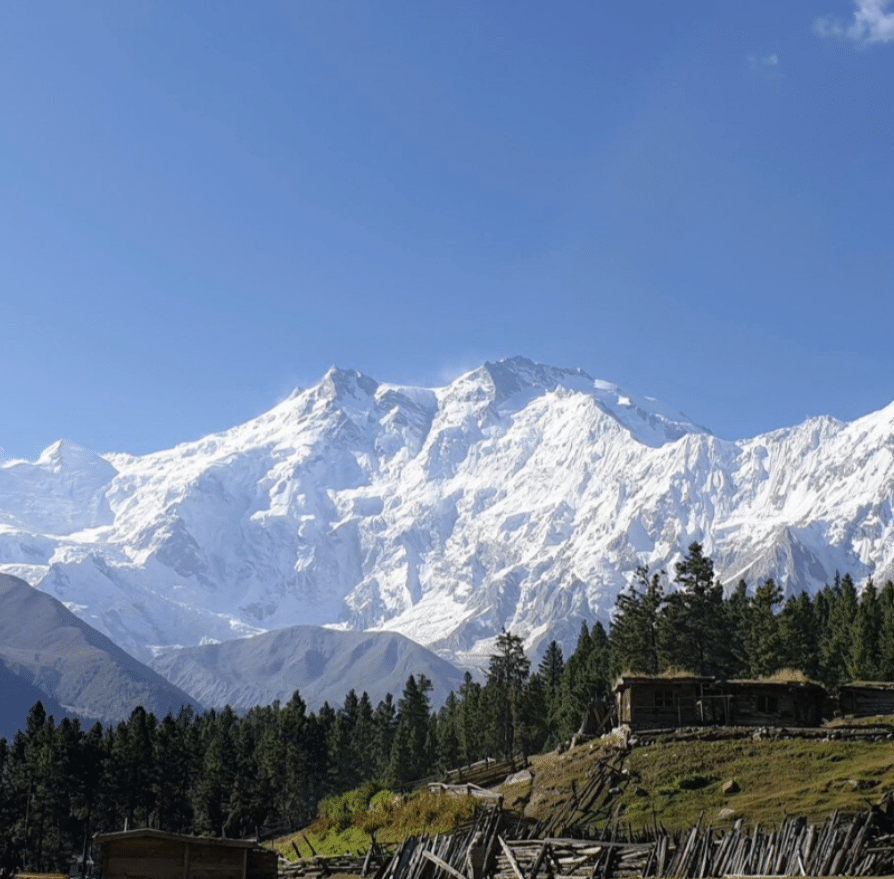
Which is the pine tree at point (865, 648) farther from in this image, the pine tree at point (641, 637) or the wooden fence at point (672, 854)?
the wooden fence at point (672, 854)

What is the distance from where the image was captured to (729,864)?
40.0 m

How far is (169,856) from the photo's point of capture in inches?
1799

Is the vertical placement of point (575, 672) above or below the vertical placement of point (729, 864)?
above

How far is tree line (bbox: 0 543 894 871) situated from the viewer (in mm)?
110125

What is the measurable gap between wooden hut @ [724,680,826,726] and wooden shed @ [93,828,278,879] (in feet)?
137

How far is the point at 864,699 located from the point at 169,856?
186ft

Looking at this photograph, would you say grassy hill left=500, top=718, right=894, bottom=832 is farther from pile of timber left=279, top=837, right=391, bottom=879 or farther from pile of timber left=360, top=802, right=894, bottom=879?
pile of timber left=360, top=802, right=894, bottom=879

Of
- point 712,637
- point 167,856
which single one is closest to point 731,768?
point 167,856

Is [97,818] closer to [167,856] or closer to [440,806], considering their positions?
[440,806]

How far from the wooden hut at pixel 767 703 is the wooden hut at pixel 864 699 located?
6549 millimetres

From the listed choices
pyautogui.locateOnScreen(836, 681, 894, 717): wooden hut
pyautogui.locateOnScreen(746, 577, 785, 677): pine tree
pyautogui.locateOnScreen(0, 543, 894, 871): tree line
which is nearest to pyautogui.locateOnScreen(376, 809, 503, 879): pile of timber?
pyautogui.locateOnScreen(836, 681, 894, 717): wooden hut

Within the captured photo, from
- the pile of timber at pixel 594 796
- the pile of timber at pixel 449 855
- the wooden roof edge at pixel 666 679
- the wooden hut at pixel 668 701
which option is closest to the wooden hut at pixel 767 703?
the wooden hut at pixel 668 701

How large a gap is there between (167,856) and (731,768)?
32.3 metres

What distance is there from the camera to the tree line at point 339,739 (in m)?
110
